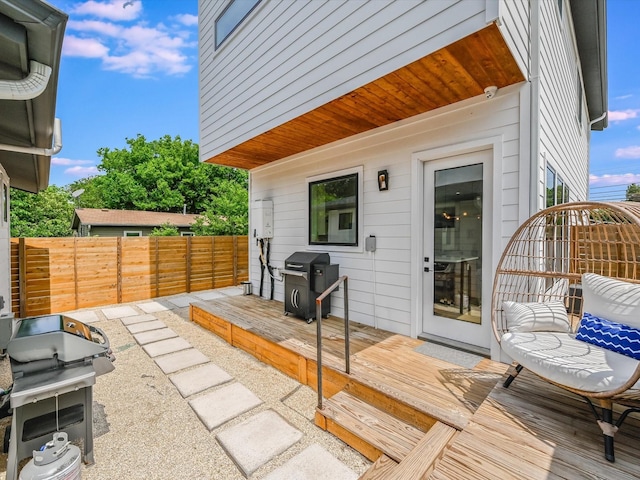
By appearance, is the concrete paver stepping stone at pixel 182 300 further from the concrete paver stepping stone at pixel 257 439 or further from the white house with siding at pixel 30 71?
the concrete paver stepping stone at pixel 257 439

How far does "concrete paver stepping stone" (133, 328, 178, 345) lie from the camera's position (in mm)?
4500

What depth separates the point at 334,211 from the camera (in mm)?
4484

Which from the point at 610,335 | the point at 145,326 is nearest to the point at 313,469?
the point at 610,335

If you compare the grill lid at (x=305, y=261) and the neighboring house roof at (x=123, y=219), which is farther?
the neighboring house roof at (x=123, y=219)

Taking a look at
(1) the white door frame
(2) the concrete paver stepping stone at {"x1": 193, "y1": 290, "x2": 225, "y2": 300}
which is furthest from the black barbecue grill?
(2) the concrete paver stepping stone at {"x1": 193, "y1": 290, "x2": 225, "y2": 300}

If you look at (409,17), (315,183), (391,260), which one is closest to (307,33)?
(409,17)

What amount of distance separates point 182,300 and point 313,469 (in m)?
5.93

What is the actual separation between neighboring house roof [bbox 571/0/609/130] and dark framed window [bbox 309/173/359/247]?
16.5ft

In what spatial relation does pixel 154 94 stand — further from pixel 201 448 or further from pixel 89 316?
pixel 201 448

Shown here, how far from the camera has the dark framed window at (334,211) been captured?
13.8 feet

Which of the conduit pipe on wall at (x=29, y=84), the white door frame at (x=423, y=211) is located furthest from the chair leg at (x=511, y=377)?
the conduit pipe on wall at (x=29, y=84)

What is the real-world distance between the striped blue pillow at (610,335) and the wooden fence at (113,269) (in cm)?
776

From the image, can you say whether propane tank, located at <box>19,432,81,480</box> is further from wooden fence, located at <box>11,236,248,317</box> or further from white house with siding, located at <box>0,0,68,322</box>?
wooden fence, located at <box>11,236,248,317</box>

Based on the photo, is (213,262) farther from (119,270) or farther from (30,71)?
(30,71)
